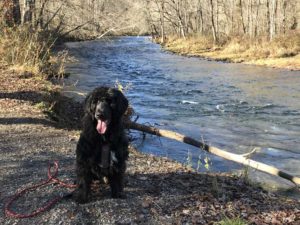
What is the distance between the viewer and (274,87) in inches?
894

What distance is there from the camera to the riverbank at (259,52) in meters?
34.3

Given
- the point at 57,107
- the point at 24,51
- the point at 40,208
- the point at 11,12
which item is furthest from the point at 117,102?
the point at 11,12

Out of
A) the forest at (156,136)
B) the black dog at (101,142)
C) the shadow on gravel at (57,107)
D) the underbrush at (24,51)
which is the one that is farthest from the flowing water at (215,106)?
the black dog at (101,142)

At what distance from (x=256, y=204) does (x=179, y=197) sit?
3.66 ft

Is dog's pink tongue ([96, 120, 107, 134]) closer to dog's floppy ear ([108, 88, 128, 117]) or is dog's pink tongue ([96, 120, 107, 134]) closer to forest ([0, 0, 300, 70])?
dog's floppy ear ([108, 88, 128, 117])

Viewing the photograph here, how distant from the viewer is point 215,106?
57.7ft

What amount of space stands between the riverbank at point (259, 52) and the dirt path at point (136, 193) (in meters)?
25.2

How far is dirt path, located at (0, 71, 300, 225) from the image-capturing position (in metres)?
5.39

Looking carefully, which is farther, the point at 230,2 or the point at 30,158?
the point at 230,2

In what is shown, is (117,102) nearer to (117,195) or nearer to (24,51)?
(117,195)

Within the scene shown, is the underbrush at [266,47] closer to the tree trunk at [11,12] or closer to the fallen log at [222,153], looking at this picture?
the tree trunk at [11,12]

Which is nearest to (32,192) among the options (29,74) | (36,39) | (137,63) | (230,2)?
(29,74)

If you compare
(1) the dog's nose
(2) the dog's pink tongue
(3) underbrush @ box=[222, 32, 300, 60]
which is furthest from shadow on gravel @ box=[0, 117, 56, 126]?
(3) underbrush @ box=[222, 32, 300, 60]

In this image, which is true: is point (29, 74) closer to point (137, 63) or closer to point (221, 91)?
point (221, 91)
